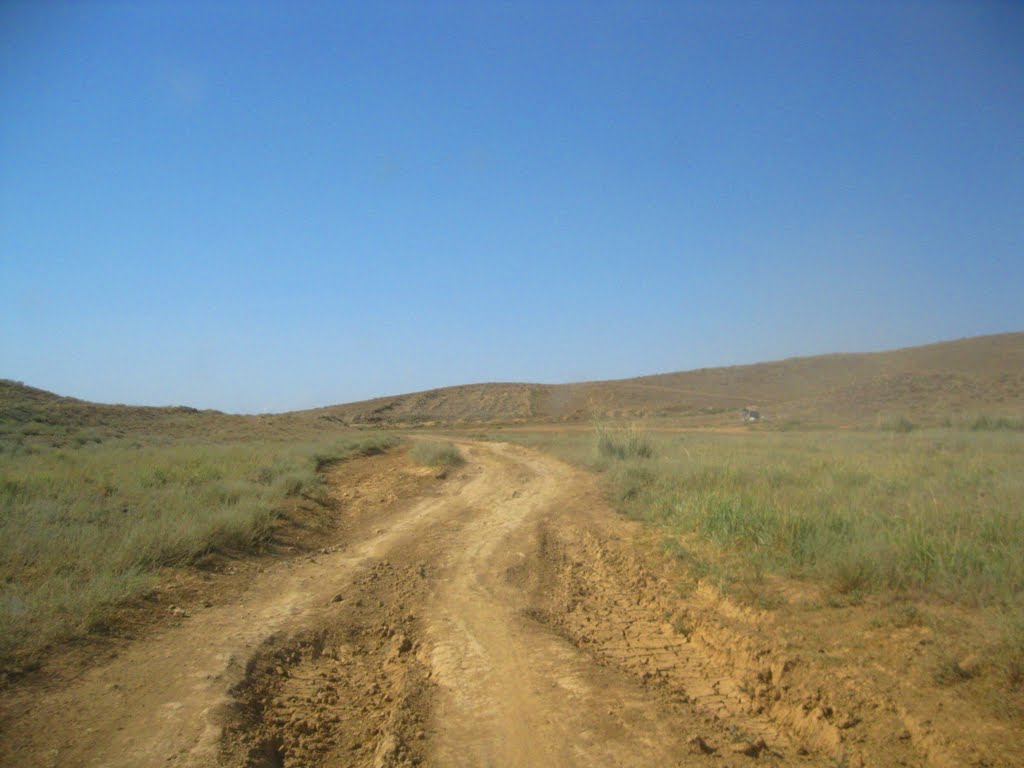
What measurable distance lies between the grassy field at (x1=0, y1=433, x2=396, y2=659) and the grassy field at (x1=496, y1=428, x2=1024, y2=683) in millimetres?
6431

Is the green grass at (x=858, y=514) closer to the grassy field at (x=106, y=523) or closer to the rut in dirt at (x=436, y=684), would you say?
the rut in dirt at (x=436, y=684)

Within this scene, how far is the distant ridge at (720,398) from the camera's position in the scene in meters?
37.8

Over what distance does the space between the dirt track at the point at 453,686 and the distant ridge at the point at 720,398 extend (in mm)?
20095

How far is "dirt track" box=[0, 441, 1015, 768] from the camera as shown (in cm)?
414

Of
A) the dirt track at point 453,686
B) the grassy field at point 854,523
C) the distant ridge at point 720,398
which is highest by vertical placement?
the distant ridge at point 720,398

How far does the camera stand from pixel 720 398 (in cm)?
6869

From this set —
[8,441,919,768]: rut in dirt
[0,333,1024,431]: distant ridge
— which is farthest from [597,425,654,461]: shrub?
[8,441,919,768]: rut in dirt

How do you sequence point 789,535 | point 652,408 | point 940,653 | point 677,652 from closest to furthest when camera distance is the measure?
1. point 940,653
2. point 677,652
3. point 789,535
4. point 652,408

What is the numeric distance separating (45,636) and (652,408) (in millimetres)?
60086

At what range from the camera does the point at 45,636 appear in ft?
18.0

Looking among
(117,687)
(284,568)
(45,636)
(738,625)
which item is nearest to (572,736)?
(738,625)

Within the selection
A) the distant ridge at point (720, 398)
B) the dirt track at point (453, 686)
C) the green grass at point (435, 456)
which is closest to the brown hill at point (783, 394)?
the distant ridge at point (720, 398)

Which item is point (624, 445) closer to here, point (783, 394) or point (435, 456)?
point (435, 456)

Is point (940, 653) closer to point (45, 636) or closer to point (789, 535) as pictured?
point (789, 535)
